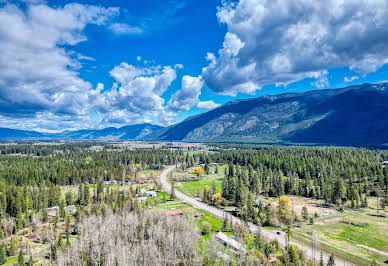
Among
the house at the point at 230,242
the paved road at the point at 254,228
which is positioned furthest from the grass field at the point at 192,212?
the house at the point at 230,242

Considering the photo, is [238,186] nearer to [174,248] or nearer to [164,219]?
[164,219]

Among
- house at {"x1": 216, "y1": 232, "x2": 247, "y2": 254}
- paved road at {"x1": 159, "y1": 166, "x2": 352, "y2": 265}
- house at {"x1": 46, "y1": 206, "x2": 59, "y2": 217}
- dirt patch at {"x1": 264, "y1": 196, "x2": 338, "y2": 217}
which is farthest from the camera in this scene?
dirt patch at {"x1": 264, "y1": 196, "x2": 338, "y2": 217}

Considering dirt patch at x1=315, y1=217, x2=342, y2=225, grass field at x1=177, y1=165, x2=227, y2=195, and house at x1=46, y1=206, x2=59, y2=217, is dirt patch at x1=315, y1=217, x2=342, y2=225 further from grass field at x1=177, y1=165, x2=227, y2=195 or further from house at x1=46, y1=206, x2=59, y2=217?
house at x1=46, y1=206, x2=59, y2=217

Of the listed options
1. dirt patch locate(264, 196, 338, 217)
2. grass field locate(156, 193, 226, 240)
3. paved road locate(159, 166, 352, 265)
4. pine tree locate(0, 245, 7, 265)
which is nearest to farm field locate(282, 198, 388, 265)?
dirt patch locate(264, 196, 338, 217)

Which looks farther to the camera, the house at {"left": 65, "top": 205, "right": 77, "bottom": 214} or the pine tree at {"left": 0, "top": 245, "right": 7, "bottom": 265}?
the house at {"left": 65, "top": 205, "right": 77, "bottom": 214}

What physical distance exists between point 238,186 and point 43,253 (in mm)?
83118

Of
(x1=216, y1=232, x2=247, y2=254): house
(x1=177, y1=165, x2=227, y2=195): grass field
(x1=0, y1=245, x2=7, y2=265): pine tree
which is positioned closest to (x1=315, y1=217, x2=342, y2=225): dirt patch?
(x1=216, y1=232, x2=247, y2=254): house

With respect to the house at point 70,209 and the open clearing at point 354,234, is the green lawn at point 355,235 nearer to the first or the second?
the open clearing at point 354,234

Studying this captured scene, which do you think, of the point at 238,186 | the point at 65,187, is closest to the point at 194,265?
the point at 238,186

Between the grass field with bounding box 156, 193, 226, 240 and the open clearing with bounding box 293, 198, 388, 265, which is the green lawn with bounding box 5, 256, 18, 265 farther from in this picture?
the open clearing with bounding box 293, 198, 388, 265

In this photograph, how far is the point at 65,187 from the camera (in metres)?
146

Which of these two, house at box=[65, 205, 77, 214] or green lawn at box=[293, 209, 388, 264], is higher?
house at box=[65, 205, 77, 214]

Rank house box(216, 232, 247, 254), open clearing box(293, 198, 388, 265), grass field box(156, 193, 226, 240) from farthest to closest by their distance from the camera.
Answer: grass field box(156, 193, 226, 240) → open clearing box(293, 198, 388, 265) → house box(216, 232, 247, 254)

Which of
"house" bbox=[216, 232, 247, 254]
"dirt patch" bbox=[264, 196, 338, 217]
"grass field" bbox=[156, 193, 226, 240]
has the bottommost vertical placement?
"dirt patch" bbox=[264, 196, 338, 217]
